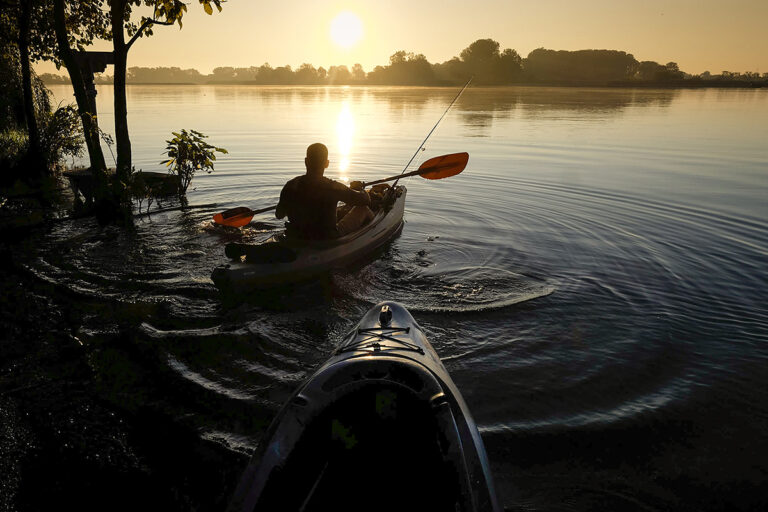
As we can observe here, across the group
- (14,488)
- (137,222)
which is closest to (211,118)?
(137,222)

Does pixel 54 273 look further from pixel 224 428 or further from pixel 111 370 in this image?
pixel 224 428

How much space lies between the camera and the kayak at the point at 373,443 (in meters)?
2.39

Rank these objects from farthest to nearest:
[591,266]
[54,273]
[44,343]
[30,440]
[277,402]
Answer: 1. [591,266]
2. [54,273]
3. [44,343]
4. [277,402]
5. [30,440]

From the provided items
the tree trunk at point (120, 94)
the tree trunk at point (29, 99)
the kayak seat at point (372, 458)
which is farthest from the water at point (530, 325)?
the tree trunk at point (29, 99)

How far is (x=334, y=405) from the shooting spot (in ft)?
9.07

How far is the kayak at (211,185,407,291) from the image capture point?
5965mm

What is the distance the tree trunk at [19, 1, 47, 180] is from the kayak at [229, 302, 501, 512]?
13834 mm

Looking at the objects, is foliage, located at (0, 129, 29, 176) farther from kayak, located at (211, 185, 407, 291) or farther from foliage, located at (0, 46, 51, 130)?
kayak, located at (211, 185, 407, 291)

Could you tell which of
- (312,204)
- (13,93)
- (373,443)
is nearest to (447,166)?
(312,204)

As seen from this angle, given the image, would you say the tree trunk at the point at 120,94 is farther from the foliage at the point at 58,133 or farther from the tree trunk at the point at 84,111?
the foliage at the point at 58,133

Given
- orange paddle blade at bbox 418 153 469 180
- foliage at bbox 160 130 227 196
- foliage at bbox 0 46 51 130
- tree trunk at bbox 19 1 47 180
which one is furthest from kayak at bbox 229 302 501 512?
foliage at bbox 0 46 51 130

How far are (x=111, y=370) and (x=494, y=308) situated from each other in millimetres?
4396

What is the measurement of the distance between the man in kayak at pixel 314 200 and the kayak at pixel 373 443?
3.78 meters

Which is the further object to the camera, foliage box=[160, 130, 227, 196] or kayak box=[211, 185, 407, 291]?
foliage box=[160, 130, 227, 196]
